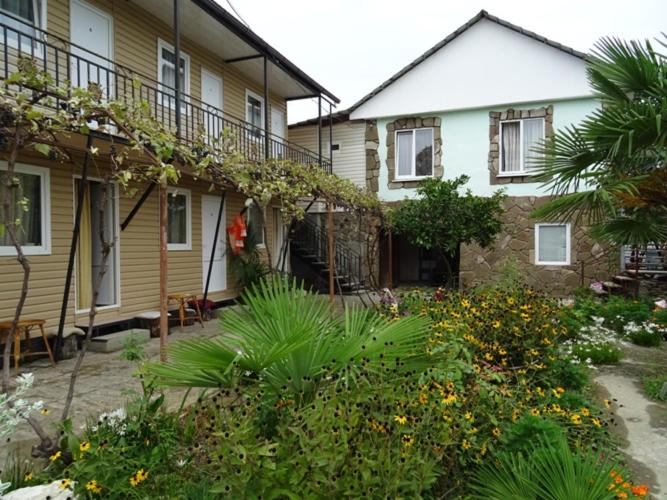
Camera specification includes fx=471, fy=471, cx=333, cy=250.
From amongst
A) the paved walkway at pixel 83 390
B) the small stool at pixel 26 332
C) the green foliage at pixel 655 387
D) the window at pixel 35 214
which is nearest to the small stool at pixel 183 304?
the paved walkway at pixel 83 390

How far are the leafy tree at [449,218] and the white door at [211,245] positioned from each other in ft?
14.0

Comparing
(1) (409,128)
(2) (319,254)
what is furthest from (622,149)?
(2) (319,254)

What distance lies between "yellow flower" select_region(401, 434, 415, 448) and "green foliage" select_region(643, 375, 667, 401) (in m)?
3.76

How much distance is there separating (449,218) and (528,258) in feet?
12.1

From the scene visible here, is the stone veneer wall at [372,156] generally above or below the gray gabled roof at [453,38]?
below

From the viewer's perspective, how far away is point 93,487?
2260 millimetres

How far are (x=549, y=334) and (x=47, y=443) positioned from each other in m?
4.10

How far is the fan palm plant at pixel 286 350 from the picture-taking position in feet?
7.83

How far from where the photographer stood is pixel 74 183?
7234 millimetres

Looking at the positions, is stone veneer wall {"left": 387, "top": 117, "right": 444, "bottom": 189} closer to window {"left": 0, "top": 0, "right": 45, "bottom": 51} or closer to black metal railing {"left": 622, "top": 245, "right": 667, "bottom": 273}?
black metal railing {"left": 622, "top": 245, "right": 667, "bottom": 273}

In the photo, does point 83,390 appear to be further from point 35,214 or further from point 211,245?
point 211,245

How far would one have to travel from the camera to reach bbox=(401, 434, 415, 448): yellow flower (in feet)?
6.71

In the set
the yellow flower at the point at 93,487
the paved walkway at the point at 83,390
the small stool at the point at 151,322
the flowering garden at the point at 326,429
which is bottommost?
the paved walkway at the point at 83,390

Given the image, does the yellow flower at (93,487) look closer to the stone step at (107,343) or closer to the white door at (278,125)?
the stone step at (107,343)
